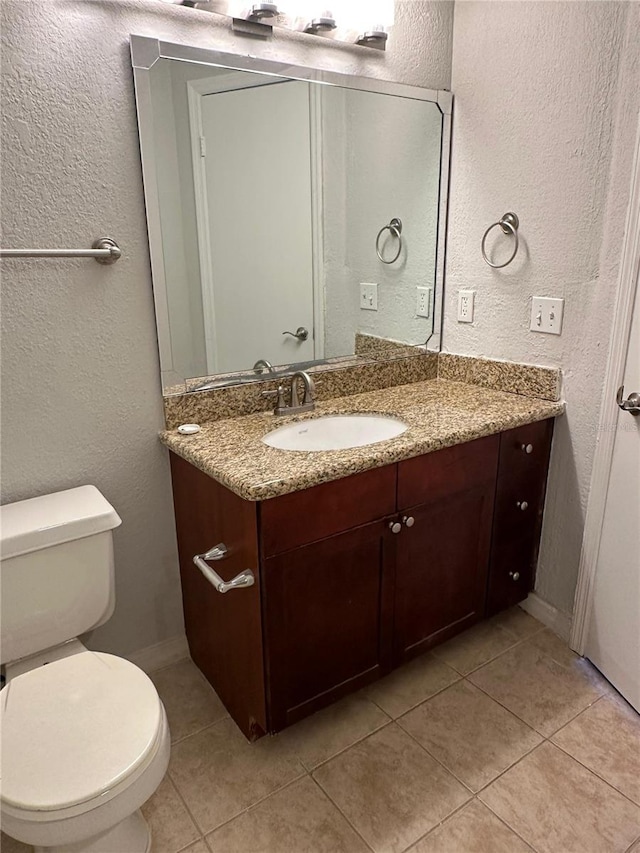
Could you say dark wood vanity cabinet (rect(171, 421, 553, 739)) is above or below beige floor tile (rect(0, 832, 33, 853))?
above

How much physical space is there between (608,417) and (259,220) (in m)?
1.16

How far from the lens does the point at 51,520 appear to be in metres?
1.36

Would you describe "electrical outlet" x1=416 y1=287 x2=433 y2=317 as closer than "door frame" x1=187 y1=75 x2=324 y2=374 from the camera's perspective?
No

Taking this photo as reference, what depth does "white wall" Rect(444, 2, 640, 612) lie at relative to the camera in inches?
61.9

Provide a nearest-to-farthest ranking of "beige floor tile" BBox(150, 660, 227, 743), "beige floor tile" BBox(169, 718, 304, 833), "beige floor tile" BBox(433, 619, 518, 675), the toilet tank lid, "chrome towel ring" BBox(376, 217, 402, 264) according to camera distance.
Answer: the toilet tank lid → "beige floor tile" BBox(169, 718, 304, 833) → "beige floor tile" BBox(150, 660, 227, 743) → "beige floor tile" BBox(433, 619, 518, 675) → "chrome towel ring" BBox(376, 217, 402, 264)

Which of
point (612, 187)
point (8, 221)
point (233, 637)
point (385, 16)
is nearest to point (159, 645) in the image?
point (233, 637)

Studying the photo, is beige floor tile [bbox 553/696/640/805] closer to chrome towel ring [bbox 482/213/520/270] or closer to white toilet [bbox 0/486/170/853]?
white toilet [bbox 0/486/170/853]

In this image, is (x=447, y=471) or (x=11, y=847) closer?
(x=11, y=847)

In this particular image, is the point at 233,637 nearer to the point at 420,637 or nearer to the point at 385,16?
the point at 420,637

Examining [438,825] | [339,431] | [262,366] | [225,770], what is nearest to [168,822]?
[225,770]

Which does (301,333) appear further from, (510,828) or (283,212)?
(510,828)

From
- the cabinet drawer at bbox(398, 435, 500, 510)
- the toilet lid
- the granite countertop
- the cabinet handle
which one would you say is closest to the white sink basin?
the granite countertop

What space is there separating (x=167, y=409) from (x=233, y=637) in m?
0.64

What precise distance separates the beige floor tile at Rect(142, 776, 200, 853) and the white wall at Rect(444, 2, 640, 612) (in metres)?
1.31
